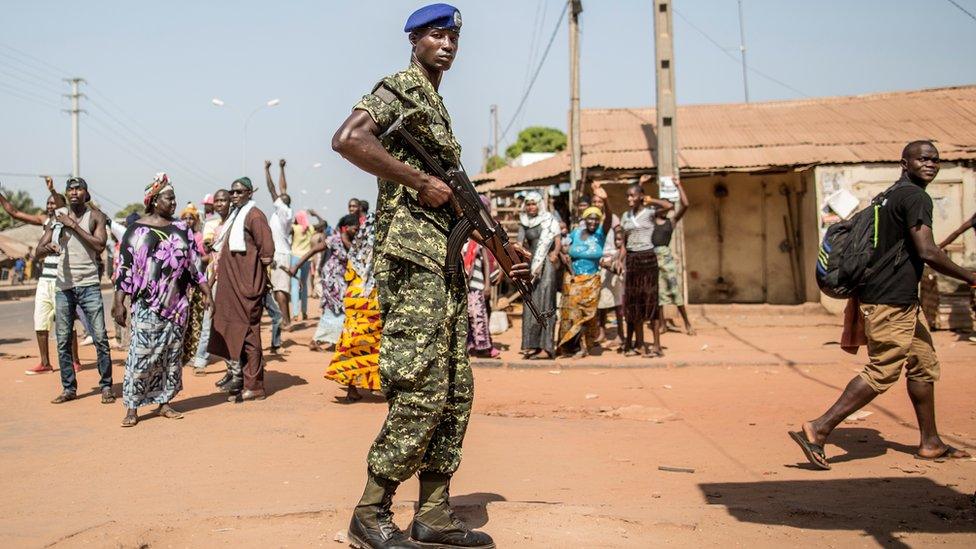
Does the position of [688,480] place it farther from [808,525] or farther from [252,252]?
[252,252]

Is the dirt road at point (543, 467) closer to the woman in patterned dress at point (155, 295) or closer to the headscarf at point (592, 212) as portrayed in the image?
the woman in patterned dress at point (155, 295)

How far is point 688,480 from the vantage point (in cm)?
503

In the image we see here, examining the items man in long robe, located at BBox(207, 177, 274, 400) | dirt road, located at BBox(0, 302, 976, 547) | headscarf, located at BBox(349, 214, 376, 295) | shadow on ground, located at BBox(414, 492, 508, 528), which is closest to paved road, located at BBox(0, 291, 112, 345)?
dirt road, located at BBox(0, 302, 976, 547)

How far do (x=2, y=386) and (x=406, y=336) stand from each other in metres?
7.25

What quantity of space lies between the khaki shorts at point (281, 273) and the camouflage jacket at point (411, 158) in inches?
384

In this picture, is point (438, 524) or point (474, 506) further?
point (474, 506)

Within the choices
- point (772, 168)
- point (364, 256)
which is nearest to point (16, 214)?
point (364, 256)

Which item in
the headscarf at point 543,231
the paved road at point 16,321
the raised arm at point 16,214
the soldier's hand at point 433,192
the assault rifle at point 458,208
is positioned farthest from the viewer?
the paved road at point 16,321

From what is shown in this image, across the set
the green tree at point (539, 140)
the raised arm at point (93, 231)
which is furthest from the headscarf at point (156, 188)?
the green tree at point (539, 140)

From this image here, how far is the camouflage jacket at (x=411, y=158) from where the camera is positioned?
11.7ft

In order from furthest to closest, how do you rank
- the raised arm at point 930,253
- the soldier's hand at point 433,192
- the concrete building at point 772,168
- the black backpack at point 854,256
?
the concrete building at point 772,168, the black backpack at point 854,256, the raised arm at point 930,253, the soldier's hand at point 433,192

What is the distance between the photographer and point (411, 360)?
3543mm

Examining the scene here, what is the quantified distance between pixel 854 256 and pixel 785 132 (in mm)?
12620

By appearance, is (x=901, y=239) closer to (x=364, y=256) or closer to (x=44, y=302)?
(x=364, y=256)
